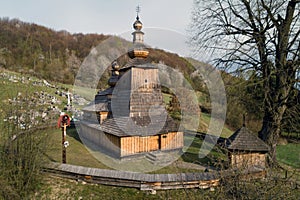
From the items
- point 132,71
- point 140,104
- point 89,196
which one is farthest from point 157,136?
point 89,196

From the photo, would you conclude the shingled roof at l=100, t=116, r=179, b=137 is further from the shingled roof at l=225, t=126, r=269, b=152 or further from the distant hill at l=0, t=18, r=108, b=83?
the distant hill at l=0, t=18, r=108, b=83

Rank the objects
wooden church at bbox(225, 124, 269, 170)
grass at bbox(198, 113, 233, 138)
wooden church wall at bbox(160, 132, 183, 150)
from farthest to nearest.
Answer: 1. grass at bbox(198, 113, 233, 138)
2. wooden church wall at bbox(160, 132, 183, 150)
3. wooden church at bbox(225, 124, 269, 170)

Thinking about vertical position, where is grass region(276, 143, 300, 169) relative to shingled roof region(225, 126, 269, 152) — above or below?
below

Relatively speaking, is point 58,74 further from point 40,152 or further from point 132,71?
point 40,152

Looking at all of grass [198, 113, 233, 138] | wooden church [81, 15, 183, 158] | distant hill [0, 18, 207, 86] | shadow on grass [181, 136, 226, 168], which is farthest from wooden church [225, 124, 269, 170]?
distant hill [0, 18, 207, 86]

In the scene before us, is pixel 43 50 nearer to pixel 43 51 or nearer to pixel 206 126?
pixel 43 51

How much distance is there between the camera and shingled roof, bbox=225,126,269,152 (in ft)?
33.1

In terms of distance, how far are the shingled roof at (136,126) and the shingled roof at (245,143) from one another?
4136 millimetres

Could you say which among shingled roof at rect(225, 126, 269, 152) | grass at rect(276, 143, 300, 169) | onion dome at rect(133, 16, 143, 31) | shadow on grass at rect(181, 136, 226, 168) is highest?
onion dome at rect(133, 16, 143, 31)

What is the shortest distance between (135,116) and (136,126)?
2.49 feet

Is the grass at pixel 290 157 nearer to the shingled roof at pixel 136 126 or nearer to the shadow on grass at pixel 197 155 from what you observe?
the shadow on grass at pixel 197 155

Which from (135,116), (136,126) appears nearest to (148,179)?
(136,126)

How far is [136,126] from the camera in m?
12.8

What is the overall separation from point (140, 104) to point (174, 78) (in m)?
15.1
